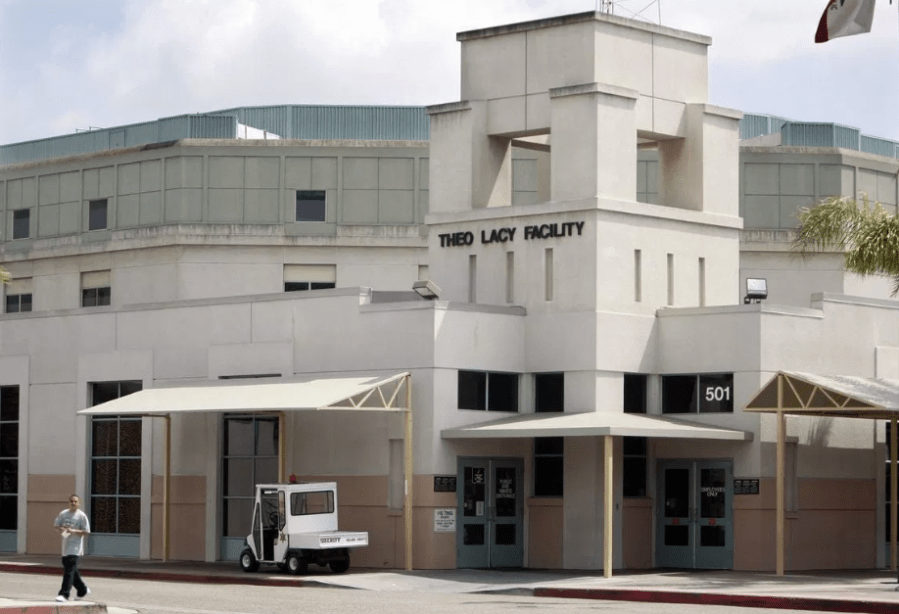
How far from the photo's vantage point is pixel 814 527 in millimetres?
36625

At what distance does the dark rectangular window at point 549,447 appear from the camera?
37344 mm

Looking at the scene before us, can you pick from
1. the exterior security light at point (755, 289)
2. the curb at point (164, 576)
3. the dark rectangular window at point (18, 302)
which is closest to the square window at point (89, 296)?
the dark rectangular window at point (18, 302)

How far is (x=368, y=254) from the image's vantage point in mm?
66250

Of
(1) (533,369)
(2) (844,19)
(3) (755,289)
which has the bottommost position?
(1) (533,369)

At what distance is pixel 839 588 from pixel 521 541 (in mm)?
9132

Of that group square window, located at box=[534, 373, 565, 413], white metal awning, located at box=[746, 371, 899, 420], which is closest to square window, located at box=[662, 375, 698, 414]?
square window, located at box=[534, 373, 565, 413]

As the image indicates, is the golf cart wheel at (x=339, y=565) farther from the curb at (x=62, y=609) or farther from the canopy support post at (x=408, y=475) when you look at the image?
the curb at (x=62, y=609)

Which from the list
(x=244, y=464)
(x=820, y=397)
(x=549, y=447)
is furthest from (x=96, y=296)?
(x=820, y=397)

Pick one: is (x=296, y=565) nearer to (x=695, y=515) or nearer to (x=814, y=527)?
(x=695, y=515)

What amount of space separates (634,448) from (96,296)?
36149 millimetres

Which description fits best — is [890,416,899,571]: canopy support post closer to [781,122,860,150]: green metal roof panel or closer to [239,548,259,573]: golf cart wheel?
[239,548,259,573]: golf cart wheel

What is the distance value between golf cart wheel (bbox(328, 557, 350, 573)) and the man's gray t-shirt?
736 centimetres

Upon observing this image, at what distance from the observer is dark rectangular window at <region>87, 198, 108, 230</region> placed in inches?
2714

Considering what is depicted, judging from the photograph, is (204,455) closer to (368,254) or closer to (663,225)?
(663,225)
